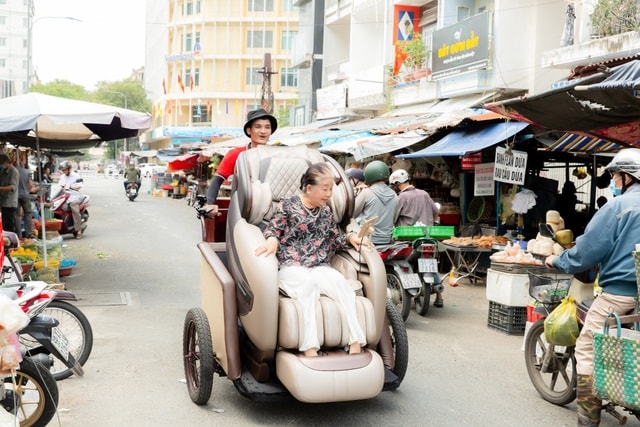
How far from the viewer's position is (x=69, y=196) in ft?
55.9

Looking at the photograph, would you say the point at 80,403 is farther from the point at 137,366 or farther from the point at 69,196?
the point at 69,196

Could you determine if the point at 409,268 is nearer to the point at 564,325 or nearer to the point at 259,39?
the point at 564,325

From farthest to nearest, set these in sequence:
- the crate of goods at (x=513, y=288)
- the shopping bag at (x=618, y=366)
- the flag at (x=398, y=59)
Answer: the flag at (x=398, y=59)
the crate of goods at (x=513, y=288)
the shopping bag at (x=618, y=366)

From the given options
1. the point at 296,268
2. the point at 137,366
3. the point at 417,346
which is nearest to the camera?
the point at 296,268

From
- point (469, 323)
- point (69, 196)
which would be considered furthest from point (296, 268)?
point (69, 196)

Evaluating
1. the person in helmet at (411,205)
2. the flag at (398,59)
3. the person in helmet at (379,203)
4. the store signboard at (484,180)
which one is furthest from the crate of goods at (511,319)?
the flag at (398,59)

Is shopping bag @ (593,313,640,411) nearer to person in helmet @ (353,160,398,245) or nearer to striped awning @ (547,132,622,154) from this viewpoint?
person in helmet @ (353,160,398,245)

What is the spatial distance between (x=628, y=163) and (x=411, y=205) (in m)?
4.89

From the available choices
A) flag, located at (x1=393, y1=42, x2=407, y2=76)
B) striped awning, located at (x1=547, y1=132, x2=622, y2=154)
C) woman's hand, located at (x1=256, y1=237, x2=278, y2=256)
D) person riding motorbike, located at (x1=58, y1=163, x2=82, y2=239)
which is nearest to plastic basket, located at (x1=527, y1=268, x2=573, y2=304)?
woman's hand, located at (x1=256, y1=237, x2=278, y2=256)

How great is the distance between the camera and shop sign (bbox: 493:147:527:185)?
1103cm

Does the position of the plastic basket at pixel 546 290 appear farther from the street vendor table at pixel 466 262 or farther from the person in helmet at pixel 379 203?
the street vendor table at pixel 466 262

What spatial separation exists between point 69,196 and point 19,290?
12570mm

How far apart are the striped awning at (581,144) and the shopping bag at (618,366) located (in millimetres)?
6188

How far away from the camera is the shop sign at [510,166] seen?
11031 millimetres
